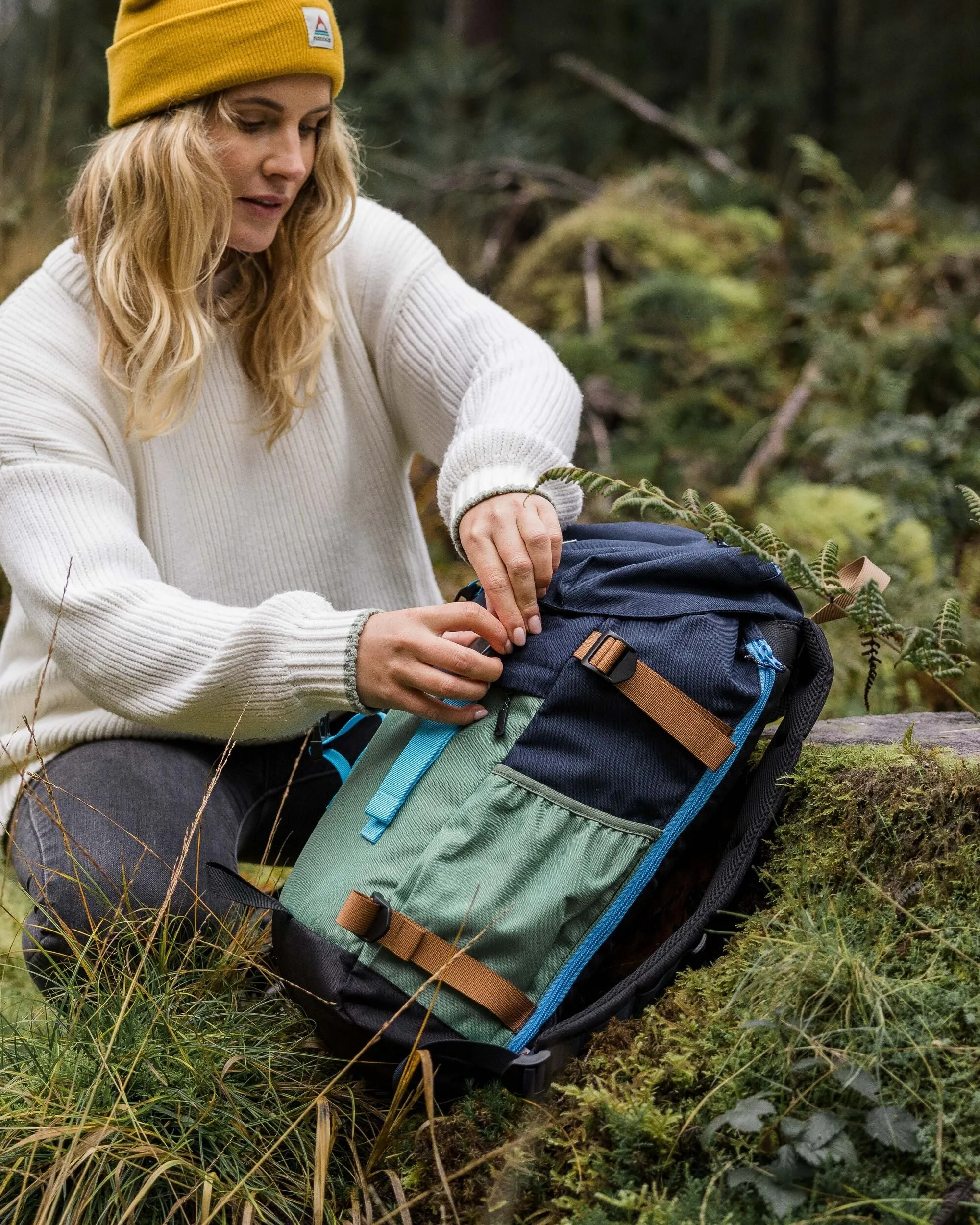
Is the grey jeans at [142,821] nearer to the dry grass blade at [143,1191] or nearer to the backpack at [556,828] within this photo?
the backpack at [556,828]

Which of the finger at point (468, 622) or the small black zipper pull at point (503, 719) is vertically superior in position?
the finger at point (468, 622)

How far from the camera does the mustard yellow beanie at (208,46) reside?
197cm

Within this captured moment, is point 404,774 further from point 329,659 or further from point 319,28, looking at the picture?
point 319,28

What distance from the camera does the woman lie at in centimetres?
182

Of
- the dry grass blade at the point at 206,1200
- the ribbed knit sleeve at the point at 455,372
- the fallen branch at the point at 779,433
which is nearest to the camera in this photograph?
the dry grass blade at the point at 206,1200

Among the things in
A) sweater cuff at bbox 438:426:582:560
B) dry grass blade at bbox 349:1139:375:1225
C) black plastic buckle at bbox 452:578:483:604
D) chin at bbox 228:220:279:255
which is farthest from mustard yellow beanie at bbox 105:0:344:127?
dry grass blade at bbox 349:1139:375:1225

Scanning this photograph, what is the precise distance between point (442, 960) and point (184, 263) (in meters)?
1.38

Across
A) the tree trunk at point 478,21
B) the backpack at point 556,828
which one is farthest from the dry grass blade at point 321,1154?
the tree trunk at point 478,21

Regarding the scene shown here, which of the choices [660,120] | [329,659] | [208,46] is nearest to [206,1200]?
[329,659]

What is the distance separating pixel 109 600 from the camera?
1869 mm

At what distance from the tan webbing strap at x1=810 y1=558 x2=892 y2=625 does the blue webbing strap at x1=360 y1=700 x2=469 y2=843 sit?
0.62 m

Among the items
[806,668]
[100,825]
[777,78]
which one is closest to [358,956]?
[100,825]

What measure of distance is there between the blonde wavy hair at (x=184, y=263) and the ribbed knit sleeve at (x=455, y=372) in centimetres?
14

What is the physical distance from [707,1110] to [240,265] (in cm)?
184
